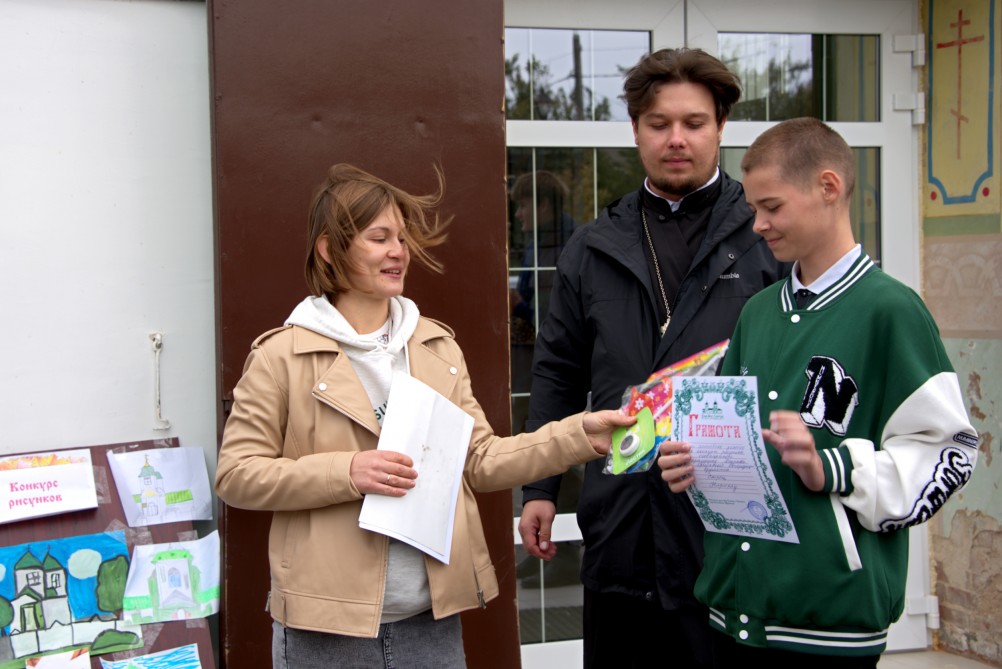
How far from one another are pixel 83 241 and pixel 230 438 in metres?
1.45

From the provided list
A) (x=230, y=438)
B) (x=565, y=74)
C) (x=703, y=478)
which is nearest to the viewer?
(x=703, y=478)

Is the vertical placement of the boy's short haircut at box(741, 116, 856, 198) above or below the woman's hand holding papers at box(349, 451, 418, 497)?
above

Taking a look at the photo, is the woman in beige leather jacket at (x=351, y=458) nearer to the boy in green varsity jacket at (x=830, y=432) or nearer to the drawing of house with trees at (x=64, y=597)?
the boy in green varsity jacket at (x=830, y=432)

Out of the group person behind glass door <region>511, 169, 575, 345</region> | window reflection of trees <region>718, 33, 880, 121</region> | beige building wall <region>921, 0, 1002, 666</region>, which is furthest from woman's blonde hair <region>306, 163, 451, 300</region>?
beige building wall <region>921, 0, 1002, 666</region>

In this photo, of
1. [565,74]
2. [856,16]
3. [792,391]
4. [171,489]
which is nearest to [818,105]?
[856,16]

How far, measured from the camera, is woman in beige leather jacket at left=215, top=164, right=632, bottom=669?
6.93 ft

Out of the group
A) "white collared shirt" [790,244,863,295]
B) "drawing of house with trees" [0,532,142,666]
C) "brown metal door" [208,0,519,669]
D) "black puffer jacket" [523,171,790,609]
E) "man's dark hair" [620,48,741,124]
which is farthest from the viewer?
"brown metal door" [208,0,519,669]

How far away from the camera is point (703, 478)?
2008mm

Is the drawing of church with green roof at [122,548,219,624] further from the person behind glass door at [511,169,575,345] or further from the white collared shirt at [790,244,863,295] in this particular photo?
the white collared shirt at [790,244,863,295]

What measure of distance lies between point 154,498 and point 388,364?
143cm

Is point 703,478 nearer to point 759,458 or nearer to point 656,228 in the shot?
point 759,458

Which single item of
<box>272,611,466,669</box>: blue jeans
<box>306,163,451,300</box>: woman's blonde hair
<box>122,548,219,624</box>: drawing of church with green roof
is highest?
<box>306,163,451,300</box>: woman's blonde hair

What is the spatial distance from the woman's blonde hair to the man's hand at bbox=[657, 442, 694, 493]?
0.79m

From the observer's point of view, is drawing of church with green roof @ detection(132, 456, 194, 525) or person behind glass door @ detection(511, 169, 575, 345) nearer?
drawing of church with green roof @ detection(132, 456, 194, 525)
